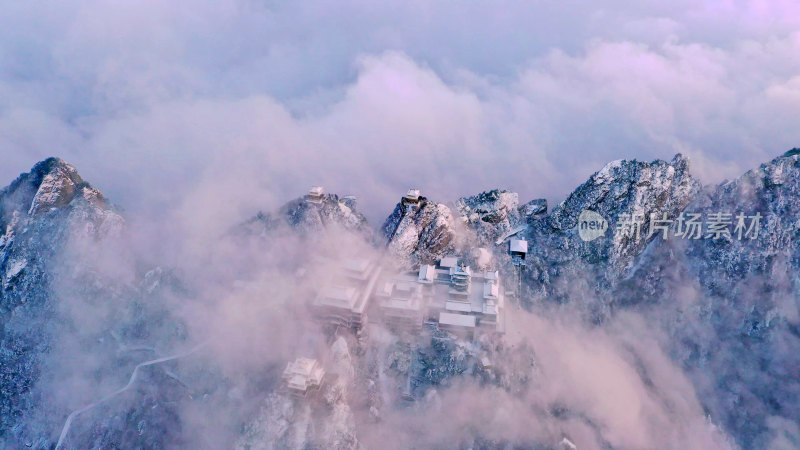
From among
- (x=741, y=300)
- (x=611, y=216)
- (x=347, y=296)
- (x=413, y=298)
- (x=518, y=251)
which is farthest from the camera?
(x=611, y=216)

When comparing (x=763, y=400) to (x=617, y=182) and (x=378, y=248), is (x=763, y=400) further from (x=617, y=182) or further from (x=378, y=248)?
(x=378, y=248)

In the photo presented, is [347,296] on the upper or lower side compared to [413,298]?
lower

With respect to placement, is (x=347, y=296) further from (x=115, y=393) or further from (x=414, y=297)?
(x=115, y=393)

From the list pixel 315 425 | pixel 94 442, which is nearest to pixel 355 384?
pixel 315 425

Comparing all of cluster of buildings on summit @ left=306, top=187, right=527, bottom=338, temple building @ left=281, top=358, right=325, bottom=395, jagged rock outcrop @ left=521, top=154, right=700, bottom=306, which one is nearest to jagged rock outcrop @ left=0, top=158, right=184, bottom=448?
temple building @ left=281, top=358, right=325, bottom=395

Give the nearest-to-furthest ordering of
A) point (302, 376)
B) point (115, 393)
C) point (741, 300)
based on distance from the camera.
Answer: point (302, 376) < point (115, 393) < point (741, 300)

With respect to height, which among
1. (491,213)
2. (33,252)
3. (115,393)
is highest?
(491,213)

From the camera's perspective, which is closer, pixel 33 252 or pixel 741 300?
pixel 33 252

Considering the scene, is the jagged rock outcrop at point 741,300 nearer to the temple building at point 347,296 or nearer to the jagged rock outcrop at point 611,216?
the jagged rock outcrop at point 611,216

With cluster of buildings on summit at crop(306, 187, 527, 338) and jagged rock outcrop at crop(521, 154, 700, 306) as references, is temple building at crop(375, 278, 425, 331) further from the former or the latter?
jagged rock outcrop at crop(521, 154, 700, 306)

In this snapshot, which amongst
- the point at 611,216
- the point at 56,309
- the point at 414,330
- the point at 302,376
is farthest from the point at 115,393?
the point at 611,216

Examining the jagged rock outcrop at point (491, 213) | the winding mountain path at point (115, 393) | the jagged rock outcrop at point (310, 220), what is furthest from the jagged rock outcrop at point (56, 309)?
the jagged rock outcrop at point (491, 213)
